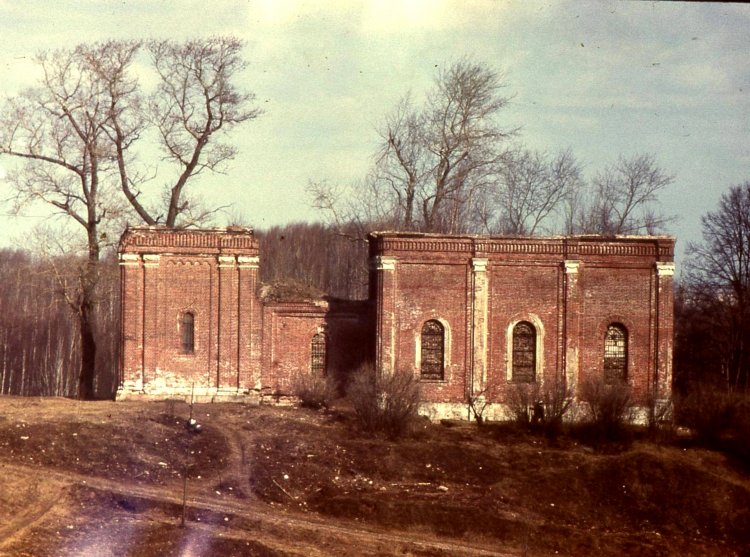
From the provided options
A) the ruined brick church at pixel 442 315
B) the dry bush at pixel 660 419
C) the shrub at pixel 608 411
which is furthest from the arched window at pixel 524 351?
the dry bush at pixel 660 419

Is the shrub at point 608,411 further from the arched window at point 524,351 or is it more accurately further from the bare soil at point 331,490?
the arched window at point 524,351

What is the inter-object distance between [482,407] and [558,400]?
2579 millimetres

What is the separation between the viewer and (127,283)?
1022 inches

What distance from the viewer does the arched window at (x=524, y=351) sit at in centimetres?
2639

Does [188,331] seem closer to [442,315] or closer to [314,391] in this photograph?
[314,391]

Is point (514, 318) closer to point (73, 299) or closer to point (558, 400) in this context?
point (558, 400)

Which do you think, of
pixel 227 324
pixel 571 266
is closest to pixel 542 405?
pixel 571 266

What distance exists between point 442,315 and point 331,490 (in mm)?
8241

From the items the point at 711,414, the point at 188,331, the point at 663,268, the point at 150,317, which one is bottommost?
the point at 711,414

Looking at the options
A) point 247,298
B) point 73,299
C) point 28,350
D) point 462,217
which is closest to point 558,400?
point 247,298

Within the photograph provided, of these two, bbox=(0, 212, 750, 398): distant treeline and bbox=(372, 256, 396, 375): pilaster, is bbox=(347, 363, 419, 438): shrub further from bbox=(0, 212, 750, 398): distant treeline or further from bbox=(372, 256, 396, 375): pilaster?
bbox=(0, 212, 750, 398): distant treeline

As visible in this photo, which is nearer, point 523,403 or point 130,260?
point 523,403

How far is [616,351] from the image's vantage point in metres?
→ 26.6

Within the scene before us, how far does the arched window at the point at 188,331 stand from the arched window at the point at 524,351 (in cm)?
899
